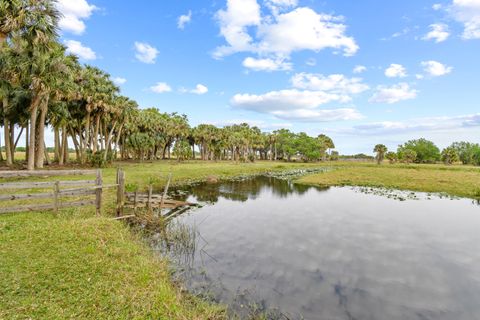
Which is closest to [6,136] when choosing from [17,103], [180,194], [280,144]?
[17,103]

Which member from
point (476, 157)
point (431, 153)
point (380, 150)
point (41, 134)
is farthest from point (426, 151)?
point (41, 134)

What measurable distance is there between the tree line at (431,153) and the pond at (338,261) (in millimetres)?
84069

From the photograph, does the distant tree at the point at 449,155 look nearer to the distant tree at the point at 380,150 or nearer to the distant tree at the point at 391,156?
the distant tree at the point at 391,156

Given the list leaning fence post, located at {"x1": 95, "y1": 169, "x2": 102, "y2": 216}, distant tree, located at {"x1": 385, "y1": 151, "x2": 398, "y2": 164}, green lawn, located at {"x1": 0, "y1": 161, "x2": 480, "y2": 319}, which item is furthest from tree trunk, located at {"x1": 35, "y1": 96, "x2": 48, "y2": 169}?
distant tree, located at {"x1": 385, "y1": 151, "x2": 398, "y2": 164}

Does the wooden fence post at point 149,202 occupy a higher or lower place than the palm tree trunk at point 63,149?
lower

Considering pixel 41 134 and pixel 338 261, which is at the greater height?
pixel 41 134

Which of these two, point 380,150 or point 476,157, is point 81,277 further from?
point 476,157

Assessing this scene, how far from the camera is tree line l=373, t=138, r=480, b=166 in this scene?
316 feet

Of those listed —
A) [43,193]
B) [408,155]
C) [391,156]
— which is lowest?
[43,193]

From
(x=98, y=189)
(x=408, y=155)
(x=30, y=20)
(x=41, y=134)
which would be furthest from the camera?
(x=408, y=155)

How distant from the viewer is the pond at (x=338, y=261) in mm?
8273

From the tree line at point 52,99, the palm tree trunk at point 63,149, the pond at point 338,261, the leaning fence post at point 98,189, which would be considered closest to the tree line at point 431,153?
the tree line at point 52,99

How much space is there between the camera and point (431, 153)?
107 meters

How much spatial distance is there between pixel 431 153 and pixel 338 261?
120 m
